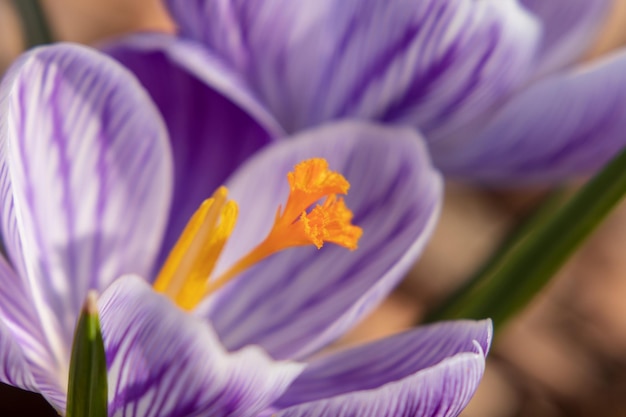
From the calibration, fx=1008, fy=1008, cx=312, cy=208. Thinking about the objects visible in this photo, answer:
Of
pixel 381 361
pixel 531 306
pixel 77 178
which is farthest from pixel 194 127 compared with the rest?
pixel 531 306

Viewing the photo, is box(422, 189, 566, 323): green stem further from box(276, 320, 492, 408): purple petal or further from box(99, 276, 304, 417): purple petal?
box(99, 276, 304, 417): purple petal

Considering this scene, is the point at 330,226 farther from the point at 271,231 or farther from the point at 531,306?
the point at 531,306

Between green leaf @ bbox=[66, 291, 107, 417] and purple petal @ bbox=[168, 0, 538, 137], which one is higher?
purple petal @ bbox=[168, 0, 538, 137]

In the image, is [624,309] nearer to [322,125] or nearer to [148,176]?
A: [322,125]

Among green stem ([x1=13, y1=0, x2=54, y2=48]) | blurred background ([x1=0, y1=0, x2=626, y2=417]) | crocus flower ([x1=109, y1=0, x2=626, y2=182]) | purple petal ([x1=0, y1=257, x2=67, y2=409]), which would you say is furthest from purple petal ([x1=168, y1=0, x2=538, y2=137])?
blurred background ([x1=0, y1=0, x2=626, y2=417])

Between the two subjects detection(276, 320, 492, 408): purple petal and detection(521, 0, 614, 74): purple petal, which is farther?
detection(521, 0, 614, 74): purple petal

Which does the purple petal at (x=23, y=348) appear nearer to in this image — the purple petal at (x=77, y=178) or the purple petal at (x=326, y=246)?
the purple petal at (x=77, y=178)

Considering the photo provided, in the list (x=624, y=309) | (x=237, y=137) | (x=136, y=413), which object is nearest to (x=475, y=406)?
(x=624, y=309)

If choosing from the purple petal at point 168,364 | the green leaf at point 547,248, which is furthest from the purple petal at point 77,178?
the green leaf at point 547,248

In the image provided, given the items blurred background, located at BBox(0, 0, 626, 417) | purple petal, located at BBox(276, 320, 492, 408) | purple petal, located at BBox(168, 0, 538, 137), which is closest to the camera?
purple petal, located at BBox(276, 320, 492, 408)
